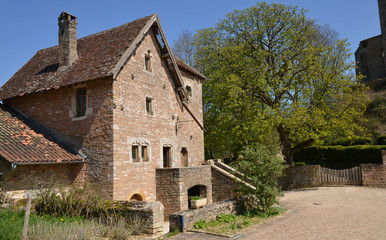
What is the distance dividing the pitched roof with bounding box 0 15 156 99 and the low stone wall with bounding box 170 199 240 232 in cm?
617

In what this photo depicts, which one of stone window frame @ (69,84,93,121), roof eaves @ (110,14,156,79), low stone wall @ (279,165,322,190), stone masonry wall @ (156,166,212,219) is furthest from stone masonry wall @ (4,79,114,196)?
low stone wall @ (279,165,322,190)

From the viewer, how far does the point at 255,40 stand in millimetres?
23188

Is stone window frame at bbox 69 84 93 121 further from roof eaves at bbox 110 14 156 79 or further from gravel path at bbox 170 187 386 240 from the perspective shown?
gravel path at bbox 170 187 386 240

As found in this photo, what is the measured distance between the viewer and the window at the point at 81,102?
13633 millimetres

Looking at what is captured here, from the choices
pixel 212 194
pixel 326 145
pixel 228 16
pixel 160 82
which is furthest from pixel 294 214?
pixel 326 145

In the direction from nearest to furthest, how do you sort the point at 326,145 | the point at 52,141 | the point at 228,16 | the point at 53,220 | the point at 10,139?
the point at 53,220, the point at 10,139, the point at 52,141, the point at 228,16, the point at 326,145

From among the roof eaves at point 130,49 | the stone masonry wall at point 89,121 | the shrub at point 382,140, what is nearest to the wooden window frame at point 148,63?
the roof eaves at point 130,49

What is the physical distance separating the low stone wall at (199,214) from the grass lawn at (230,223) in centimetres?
22

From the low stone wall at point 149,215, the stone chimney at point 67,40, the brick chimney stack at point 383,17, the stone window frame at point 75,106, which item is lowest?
the low stone wall at point 149,215

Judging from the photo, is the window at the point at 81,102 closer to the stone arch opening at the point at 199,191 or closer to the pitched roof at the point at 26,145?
the pitched roof at the point at 26,145

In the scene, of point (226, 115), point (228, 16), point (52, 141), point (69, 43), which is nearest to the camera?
point (52, 141)

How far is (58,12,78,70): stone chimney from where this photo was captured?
581 inches

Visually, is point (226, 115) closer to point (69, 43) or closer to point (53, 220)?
point (69, 43)

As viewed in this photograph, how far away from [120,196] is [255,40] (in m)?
16.0
